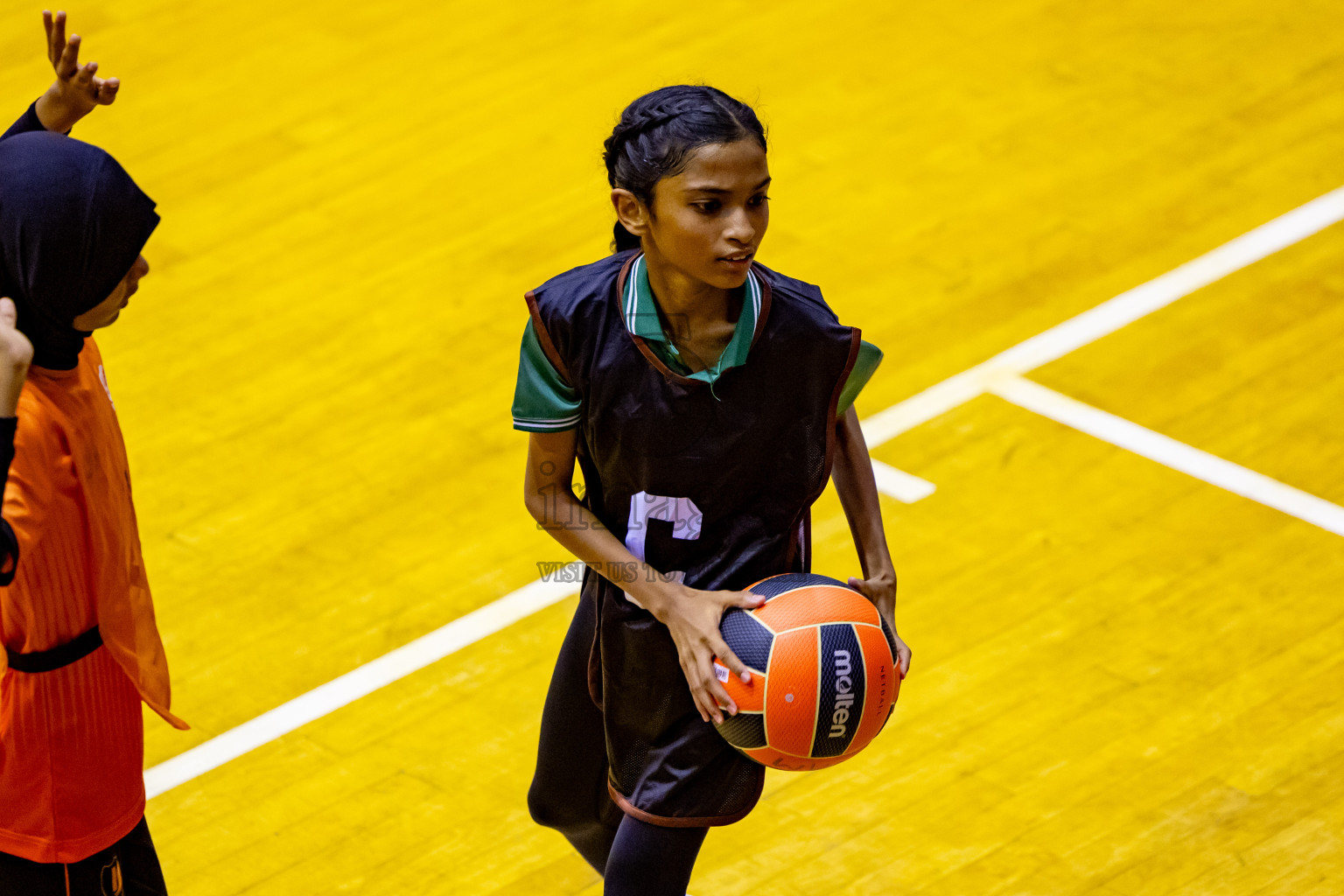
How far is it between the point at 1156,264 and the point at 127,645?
13.9 ft

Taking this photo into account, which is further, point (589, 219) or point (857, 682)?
point (589, 219)

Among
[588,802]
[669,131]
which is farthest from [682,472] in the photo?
[588,802]

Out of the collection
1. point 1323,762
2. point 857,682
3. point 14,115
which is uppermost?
point 857,682

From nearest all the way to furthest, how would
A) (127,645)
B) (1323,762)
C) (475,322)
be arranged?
(127,645), (1323,762), (475,322)

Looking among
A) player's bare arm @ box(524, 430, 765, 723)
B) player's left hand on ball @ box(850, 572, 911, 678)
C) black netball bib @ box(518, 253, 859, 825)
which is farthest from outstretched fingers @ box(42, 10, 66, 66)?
player's left hand on ball @ box(850, 572, 911, 678)

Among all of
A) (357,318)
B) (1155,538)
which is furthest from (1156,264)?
(357,318)

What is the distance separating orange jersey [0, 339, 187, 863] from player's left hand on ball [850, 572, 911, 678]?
4.17 ft

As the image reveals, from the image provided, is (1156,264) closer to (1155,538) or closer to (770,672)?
(1155,538)

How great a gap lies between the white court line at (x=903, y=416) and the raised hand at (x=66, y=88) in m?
1.85

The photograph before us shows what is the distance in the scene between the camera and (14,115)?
7.41 metres

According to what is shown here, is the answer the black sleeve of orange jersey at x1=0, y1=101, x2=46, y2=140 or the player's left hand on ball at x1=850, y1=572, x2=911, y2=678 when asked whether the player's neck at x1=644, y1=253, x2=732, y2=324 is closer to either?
the player's left hand on ball at x1=850, y1=572, x2=911, y2=678

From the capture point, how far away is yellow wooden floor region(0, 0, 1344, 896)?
4.32 meters

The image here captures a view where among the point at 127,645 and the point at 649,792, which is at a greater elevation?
the point at 127,645

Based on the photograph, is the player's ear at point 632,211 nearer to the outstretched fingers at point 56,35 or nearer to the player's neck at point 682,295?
the player's neck at point 682,295
